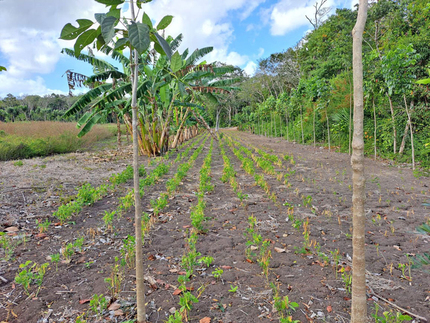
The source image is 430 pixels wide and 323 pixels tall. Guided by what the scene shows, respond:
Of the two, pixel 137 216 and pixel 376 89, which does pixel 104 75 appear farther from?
pixel 376 89

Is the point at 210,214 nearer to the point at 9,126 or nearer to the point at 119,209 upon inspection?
the point at 119,209

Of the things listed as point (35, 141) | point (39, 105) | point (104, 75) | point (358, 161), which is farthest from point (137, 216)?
point (39, 105)

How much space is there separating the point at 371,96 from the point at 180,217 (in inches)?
404

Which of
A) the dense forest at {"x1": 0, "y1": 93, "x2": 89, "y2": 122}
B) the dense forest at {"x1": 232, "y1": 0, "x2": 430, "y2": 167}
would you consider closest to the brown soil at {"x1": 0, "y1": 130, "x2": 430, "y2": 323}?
the dense forest at {"x1": 232, "y1": 0, "x2": 430, "y2": 167}

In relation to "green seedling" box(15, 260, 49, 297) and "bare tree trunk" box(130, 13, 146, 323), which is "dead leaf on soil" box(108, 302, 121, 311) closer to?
"bare tree trunk" box(130, 13, 146, 323)

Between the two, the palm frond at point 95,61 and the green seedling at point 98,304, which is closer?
the green seedling at point 98,304

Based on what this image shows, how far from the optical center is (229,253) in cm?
354

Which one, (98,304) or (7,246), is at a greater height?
(7,246)

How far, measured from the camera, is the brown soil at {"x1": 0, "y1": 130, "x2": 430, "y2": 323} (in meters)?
2.48

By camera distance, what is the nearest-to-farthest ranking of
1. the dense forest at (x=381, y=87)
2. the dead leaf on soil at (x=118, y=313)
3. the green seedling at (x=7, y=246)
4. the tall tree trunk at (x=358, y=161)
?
the tall tree trunk at (x=358, y=161) < the dead leaf on soil at (x=118, y=313) < the green seedling at (x=7, y=246) < the dense forest at (x=381, y=87)

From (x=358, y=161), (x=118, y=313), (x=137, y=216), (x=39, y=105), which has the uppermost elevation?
(x=39, y=105)

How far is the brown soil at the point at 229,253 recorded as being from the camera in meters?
2.48

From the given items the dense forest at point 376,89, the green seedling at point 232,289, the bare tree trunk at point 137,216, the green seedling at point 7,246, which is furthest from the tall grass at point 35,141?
the green seedling at point 232,289

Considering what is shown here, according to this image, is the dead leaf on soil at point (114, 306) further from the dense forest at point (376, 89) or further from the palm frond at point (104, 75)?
the palm frond at point (104, 75)
